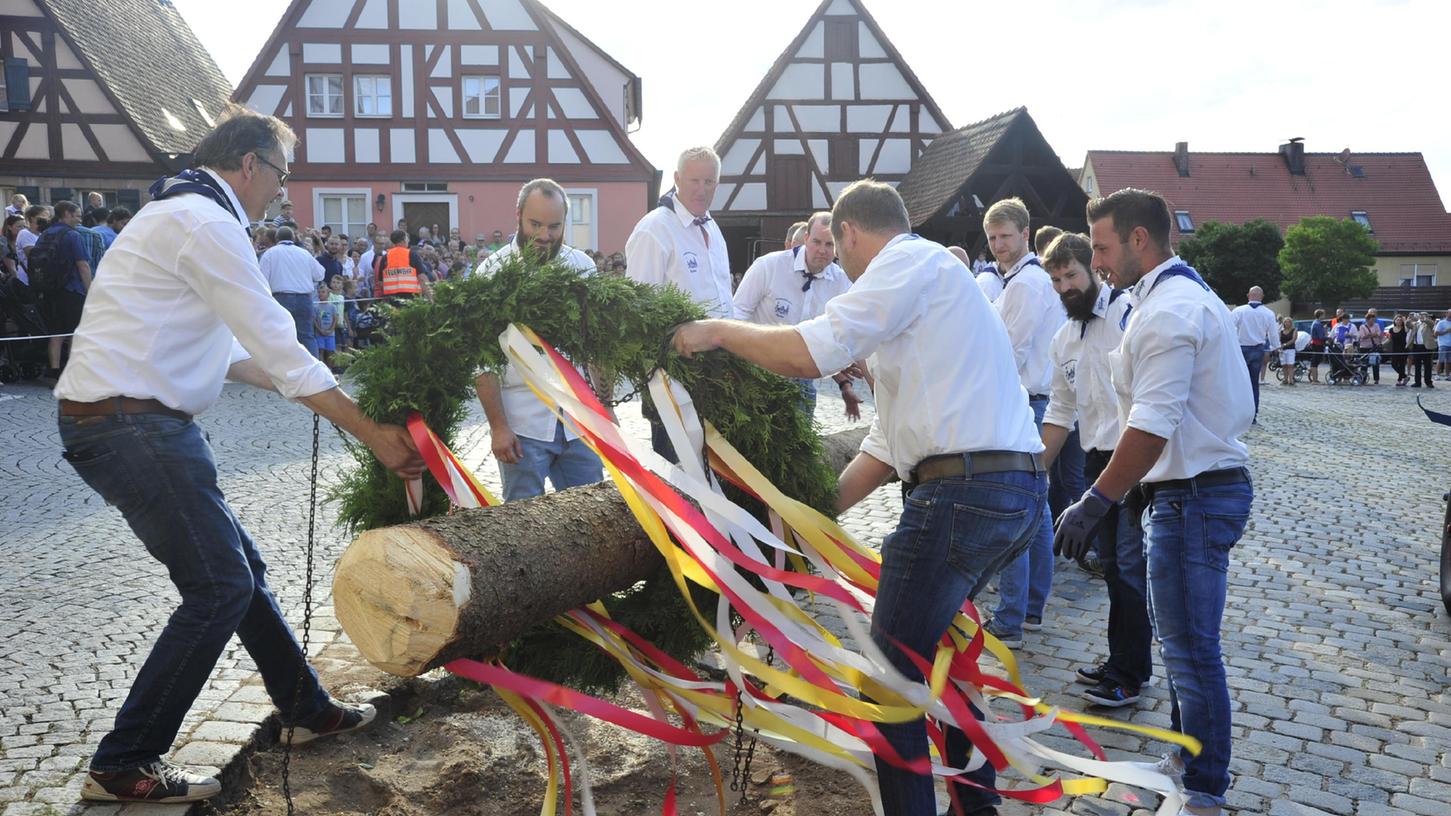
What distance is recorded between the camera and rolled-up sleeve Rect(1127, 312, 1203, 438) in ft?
12.4

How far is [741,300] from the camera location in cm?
748

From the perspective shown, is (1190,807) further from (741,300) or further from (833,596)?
(741,300)

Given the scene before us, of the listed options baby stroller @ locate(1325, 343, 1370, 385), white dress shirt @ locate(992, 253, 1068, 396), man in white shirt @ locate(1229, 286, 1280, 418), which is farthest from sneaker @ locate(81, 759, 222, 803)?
baby stroller @ locate(1325, 343, 1370, 385)

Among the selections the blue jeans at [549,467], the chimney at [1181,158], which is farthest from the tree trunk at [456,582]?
the chimney at [1181,158]

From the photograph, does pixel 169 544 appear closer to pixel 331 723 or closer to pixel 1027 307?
pixel 331 723

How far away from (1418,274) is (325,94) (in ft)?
193

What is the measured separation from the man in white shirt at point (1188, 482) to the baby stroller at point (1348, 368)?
2893cm

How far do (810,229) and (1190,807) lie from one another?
4204mm

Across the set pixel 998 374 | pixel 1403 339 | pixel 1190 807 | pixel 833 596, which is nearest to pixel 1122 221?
pixel 998 374

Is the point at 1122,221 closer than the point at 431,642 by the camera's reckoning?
No

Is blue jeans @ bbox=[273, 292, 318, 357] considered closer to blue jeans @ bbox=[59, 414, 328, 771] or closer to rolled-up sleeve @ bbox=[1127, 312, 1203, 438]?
blue jeans @ bbox=[59, 414, 328, 771]

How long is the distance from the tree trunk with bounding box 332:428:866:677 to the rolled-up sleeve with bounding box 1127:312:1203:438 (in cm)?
186

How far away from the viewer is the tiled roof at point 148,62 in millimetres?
28016

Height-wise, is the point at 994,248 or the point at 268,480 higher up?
the point at 994,248
